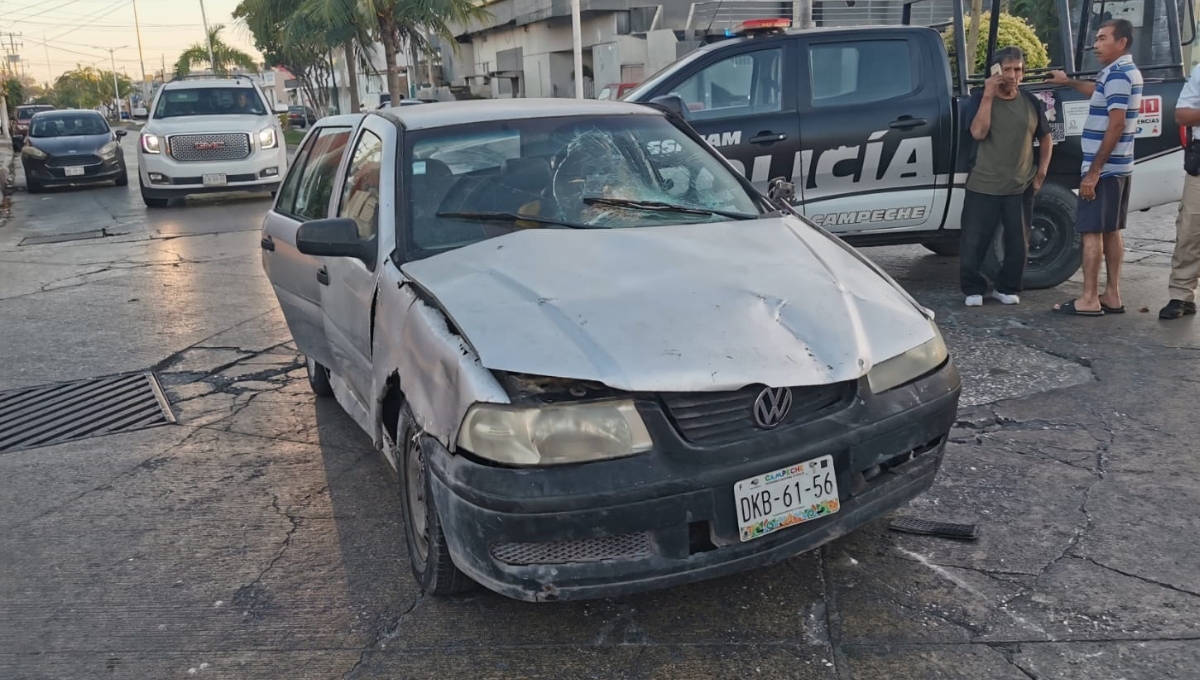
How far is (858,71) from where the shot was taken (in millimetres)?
7090

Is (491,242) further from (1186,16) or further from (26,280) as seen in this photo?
(26,280)

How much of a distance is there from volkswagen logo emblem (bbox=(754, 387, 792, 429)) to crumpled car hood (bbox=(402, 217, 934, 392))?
6cm

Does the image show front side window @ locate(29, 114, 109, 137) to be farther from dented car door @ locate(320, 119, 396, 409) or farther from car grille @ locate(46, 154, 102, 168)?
dented car door @ locate(320, 119, 396, 409)

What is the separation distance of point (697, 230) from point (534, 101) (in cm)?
121

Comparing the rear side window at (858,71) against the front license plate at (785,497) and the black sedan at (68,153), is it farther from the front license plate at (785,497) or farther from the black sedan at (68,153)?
the black sedan at (68,153)

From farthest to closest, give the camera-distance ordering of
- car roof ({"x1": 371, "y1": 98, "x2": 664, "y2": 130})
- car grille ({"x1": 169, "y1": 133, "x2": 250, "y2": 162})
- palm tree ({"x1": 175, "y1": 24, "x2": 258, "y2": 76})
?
palm tree ({"x1": 175, "y1": 24, "x2": 258, "y2": 76}) < car grille ({"x1": 169, "y1": 133, "x2": 250, "y2": 162}) < car roof ({"x1": 371, "y1": 98, "x2": 664, "y2": 130})

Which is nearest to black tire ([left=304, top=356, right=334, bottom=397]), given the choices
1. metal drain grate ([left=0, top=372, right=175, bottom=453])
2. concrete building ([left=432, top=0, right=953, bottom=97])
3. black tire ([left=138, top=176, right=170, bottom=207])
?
metal drain grate ([left=0, top=372, right=175, bottom=453])

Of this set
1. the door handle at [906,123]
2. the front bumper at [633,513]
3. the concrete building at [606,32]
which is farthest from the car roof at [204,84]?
the front bumper at [633,513]

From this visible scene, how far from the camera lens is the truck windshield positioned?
52.1ft

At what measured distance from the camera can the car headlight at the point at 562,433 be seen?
2785 mm

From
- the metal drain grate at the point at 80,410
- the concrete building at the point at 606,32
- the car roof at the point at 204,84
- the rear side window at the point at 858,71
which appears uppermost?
the concrete building at the point at 606,32

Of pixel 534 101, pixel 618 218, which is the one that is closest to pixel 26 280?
pixel 534 101

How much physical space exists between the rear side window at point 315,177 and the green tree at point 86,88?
387 feet

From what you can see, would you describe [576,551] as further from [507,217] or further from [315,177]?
[315,177]
